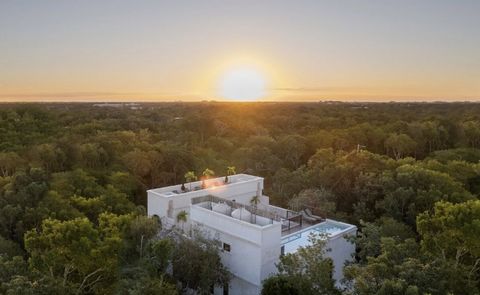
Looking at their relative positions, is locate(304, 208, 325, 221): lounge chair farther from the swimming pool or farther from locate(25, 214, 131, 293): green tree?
locate(25, 214, 131, 293): green tree

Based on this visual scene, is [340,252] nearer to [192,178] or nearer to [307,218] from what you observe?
[307,218]

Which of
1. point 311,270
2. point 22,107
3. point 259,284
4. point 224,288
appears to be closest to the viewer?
point 311,270

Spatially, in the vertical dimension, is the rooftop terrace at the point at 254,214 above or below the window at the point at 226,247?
above

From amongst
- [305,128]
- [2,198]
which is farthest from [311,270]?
[305,128]

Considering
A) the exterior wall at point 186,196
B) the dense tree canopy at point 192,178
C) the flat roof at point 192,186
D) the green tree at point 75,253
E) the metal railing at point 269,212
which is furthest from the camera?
the flat roof at point 192,186

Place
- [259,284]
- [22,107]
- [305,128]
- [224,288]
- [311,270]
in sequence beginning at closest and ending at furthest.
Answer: [311,270] → [259,284] → [224,288] → [22,107] → [305,128]

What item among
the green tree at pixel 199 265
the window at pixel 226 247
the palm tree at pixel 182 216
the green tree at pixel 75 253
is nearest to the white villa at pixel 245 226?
the window at pixel 226 247

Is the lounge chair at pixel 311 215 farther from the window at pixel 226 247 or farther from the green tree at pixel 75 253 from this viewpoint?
the green tree at pixel 75 253

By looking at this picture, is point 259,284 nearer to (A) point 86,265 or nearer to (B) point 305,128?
(A) point 86,265
